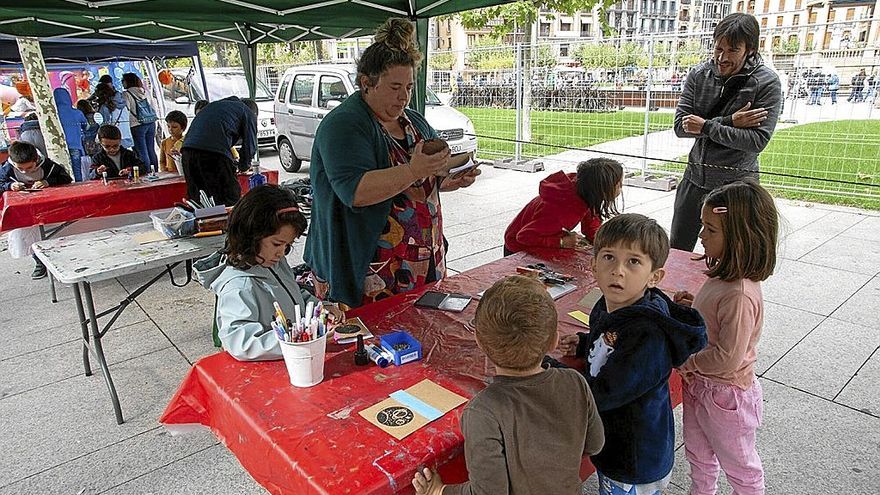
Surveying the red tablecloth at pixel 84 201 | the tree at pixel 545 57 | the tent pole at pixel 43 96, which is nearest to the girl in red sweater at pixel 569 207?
the red tablecloth at pixel 84 201

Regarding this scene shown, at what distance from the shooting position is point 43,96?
22.8ft

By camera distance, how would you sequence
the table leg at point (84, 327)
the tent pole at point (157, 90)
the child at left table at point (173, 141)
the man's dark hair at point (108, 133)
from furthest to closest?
1. the tent pole at point (157, 90)
2. the child at left table at point (173, 141)
3. the man's dark hair at point (108, 133)
4. the table leg at point (84, 327)

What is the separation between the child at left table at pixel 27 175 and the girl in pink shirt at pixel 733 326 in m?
4.80

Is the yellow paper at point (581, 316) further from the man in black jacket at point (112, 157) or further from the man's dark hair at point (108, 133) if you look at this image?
the man's dark hair at point (108, 133)

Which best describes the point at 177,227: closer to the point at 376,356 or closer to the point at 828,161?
the point at 376,356

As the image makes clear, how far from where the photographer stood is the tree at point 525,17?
8.25 m

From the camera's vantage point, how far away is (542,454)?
3.68 ft

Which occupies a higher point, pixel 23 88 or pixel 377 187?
pixel 23 88

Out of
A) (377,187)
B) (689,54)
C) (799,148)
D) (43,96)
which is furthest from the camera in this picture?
(799,148)

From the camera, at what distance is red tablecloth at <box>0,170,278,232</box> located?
13.5 feet

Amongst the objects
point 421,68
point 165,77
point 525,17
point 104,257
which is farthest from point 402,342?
point 165,77

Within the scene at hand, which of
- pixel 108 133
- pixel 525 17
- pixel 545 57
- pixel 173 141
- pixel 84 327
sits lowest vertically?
pixel 84 327

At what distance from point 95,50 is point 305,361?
8562mm

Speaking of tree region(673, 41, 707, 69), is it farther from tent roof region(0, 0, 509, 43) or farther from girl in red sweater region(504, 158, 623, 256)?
girl in red sweater region(504, 158, 623, 256)
